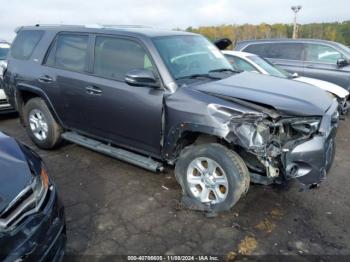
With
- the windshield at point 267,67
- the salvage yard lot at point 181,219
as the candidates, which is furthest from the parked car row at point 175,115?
the windshield at point 267,67

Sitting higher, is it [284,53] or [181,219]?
[284,53]

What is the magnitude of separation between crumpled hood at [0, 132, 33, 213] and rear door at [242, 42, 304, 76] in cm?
822

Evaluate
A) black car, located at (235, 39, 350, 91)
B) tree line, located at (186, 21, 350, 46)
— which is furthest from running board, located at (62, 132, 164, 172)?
tree line, located at (186, 21, 350, 46)

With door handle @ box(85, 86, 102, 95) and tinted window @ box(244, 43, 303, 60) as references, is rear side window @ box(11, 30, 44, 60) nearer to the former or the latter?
door handle @ box(85, 86, 102, 95)

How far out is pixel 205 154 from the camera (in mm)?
3639

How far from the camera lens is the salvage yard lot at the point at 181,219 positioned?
3211 millimetres

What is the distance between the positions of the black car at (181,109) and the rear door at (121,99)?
0.5 inches

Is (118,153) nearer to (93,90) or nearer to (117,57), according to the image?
(93,90)

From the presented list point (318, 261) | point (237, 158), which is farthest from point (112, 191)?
point (318, 261)

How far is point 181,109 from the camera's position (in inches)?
148

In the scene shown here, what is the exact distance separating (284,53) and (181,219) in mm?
7409

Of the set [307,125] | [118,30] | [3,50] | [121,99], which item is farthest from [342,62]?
[3,50]

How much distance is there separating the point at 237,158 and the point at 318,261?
1159 millimetres

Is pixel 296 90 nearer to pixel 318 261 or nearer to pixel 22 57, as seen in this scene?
pixel 318 261
